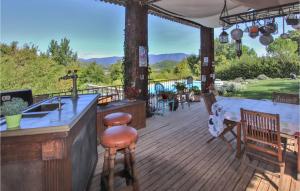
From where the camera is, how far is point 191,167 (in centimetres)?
277

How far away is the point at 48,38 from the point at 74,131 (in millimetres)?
18281

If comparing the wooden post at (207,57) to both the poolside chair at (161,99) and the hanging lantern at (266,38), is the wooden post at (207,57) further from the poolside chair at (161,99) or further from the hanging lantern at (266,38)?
the hanging lantern at (266,38)

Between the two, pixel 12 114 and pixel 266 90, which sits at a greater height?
pixel 12 114

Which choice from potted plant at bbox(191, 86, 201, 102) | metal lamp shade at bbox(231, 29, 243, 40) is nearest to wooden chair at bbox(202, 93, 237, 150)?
metal lamp shade at bbox(231, 29, 243, 40)

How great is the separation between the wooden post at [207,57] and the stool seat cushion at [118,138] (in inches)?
251

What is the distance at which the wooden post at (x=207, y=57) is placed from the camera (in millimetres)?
7656

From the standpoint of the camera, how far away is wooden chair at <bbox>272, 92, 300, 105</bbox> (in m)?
3.55

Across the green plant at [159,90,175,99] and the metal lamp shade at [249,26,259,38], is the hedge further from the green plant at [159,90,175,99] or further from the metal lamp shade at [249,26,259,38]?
the metal lamp shade at [249,26,259,38]

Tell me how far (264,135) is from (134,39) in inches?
137

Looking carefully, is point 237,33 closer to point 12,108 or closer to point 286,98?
point 286,98

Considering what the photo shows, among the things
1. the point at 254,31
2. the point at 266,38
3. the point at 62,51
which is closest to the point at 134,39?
the point at 254,31

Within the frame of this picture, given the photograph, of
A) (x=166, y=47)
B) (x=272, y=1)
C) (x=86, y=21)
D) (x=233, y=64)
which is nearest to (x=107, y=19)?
(x=86, y=21)

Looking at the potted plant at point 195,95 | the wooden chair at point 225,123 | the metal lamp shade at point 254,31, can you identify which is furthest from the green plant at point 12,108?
the potted plant at point 195,95

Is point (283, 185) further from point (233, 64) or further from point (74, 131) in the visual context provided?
point (233, 64)
